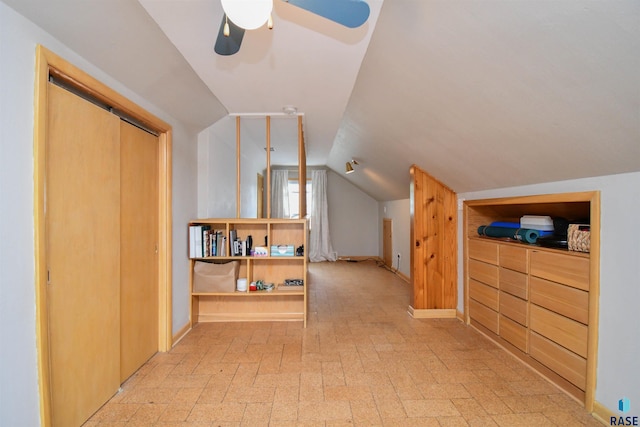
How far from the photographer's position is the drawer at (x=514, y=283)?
8.39ft

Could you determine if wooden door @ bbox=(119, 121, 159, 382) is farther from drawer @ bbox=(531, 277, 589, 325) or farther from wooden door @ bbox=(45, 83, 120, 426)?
drawer @ bbox=(531, 277, 589, 325)

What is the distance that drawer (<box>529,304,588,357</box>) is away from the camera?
202 centimetres

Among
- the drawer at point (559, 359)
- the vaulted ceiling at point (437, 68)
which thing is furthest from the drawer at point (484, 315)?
the vaulted ceiling at point (437, 68)

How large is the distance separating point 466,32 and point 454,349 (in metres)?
2.60

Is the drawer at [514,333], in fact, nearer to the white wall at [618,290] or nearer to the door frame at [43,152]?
the white wall at [618,290]

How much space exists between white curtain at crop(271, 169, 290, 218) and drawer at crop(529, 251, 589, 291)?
5.80 meters

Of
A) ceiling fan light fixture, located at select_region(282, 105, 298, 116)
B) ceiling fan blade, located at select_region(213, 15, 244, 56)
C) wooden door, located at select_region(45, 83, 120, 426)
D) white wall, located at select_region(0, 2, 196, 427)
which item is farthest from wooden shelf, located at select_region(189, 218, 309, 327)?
ceiling fan blade, located at select_region(213, 15, 244, 56)

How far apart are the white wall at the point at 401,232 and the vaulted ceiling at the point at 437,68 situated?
2604 mm

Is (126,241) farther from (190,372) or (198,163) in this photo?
(198,163)

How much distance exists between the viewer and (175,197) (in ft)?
9.75

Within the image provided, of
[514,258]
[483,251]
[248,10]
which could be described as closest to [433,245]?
[483,251]

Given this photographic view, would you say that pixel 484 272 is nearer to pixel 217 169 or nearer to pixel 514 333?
pixel 514 333

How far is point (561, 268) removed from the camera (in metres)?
2.20

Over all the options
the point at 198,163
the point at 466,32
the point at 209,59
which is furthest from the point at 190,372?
the point at 466,32
